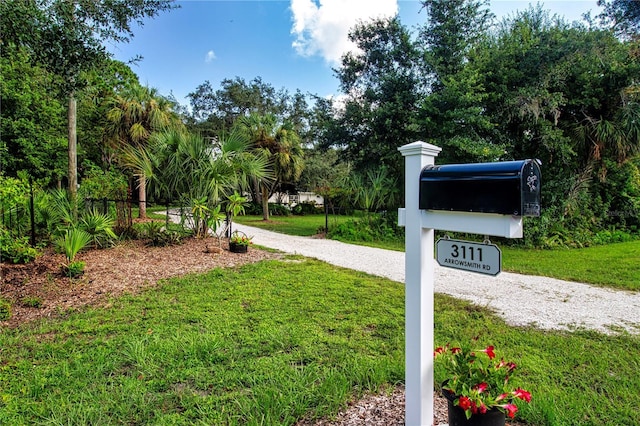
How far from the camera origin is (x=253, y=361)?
2.48 m

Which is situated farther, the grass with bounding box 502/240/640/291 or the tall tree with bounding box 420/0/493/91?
the tall tree with bounding box 420/0/493/91

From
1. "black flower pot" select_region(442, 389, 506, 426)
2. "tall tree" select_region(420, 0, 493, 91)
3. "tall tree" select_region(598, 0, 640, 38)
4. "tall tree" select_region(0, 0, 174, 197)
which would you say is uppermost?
"tall tree" select_region(598, 0, 640, 38)

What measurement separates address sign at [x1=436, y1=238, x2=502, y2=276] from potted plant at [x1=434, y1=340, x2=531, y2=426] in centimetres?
50

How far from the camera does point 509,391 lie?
1.49m

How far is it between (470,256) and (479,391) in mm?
A: 587

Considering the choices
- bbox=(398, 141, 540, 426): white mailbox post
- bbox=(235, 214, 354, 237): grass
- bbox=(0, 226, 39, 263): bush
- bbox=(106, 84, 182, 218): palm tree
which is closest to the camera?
bbox=(398, 141, 540, 426): white mailbox post

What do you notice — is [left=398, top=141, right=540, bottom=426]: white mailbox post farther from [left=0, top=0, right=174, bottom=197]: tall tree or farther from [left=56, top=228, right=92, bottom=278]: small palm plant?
[left=56, top=228, right=92, bottom=278]: small palm plant

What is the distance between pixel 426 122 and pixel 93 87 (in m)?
6.89

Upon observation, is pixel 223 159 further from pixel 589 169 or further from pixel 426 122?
pixel 589 169

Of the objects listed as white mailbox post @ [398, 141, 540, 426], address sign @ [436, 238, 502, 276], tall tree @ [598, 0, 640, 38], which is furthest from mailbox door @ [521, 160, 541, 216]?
tall tree @ [598, 0, 640, 38]

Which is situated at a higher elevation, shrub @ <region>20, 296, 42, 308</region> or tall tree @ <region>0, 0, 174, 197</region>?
tall tree @ <region>0, 0, 174, 197</region>

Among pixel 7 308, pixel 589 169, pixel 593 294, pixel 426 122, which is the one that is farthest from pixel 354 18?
pixel 7 308

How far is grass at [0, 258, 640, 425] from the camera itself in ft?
6.27

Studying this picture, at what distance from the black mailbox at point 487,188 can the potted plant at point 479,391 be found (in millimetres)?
762
